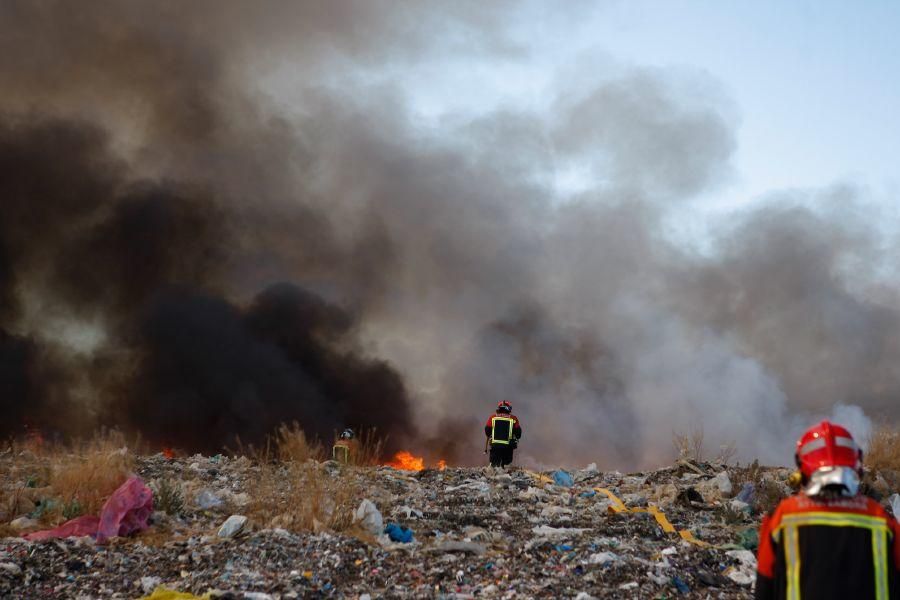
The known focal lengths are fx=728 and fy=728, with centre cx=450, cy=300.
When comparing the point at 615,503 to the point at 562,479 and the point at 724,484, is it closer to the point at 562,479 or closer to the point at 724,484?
the point at 724,484

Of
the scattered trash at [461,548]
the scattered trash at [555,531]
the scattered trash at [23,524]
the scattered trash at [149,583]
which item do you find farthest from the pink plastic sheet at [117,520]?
the scattered trash at [555,531]

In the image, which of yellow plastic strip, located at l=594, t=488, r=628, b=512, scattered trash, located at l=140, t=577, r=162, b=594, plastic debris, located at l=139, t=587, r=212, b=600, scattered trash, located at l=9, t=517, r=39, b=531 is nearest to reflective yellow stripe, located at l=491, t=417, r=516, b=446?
yellow plastic strip, located at l=594, t=488, r=628, b=512

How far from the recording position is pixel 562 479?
1143 centimetres

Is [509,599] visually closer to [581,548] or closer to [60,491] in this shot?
[581,548]

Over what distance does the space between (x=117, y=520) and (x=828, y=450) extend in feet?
20.1

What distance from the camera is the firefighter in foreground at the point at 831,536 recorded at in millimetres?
2725

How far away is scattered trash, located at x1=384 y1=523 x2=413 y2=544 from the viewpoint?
677 centimetres

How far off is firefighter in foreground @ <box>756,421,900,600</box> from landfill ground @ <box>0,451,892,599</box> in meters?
2.51

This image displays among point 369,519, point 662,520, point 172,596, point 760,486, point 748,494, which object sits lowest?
point 172,596

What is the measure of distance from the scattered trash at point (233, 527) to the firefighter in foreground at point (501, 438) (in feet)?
27.6

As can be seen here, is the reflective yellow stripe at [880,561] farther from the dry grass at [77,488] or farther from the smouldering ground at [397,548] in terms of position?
the dry grass at [77,488]

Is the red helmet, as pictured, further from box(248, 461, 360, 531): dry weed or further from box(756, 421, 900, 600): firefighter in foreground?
box(248, 461, 360, 531): dry weed

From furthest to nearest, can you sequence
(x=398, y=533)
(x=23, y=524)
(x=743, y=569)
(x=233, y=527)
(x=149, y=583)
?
(x=23, y=524) → (x=398, y=533) → (x=233, y=527) → (x=743, y=569) → (x=149, y=583)

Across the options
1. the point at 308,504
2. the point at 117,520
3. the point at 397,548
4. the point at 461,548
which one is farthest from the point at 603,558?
the point at 117,520
